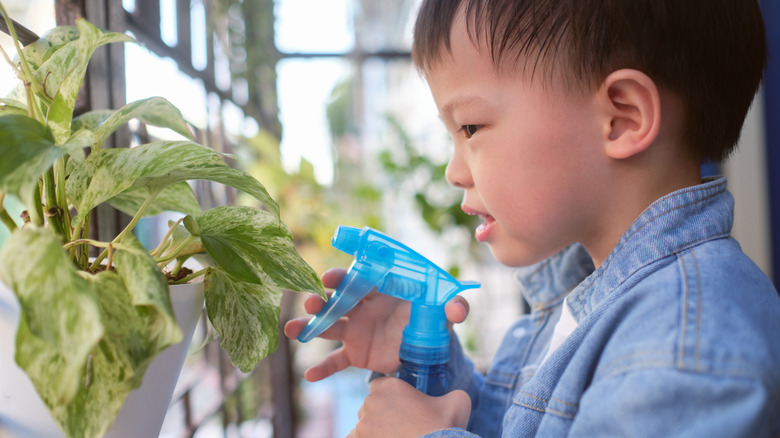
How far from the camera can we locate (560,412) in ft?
1.39

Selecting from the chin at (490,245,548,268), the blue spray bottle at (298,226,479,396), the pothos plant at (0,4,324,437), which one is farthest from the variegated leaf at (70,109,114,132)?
the chin at (490,245,548,268)

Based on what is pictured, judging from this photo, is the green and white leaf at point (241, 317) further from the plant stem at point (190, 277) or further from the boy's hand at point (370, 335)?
the boy's hand at point (370, 335)

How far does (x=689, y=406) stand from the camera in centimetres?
33

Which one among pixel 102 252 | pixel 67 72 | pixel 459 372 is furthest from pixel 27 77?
pixel 459 372

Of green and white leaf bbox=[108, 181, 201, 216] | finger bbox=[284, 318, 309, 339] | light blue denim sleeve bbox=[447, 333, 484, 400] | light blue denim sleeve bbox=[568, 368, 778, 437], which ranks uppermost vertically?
green and white leaf bbox=[108, 181, 201, 216]

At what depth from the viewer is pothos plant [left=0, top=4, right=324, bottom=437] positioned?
235 millimetres

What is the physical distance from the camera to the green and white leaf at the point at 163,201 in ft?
1.43

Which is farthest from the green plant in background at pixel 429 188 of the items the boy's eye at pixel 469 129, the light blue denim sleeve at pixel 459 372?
the boy's eye at pixel 469 129

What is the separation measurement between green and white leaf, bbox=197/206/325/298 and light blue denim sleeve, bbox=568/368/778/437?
9.4 inches

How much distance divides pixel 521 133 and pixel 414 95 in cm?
247

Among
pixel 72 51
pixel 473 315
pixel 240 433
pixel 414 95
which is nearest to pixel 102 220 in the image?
pixel 72 51

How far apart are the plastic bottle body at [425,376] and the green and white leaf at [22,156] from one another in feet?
1.22

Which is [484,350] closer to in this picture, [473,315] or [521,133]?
[473,315]

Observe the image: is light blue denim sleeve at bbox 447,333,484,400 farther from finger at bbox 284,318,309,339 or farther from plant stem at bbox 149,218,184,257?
plant stem at bbox 149,218,184,257
